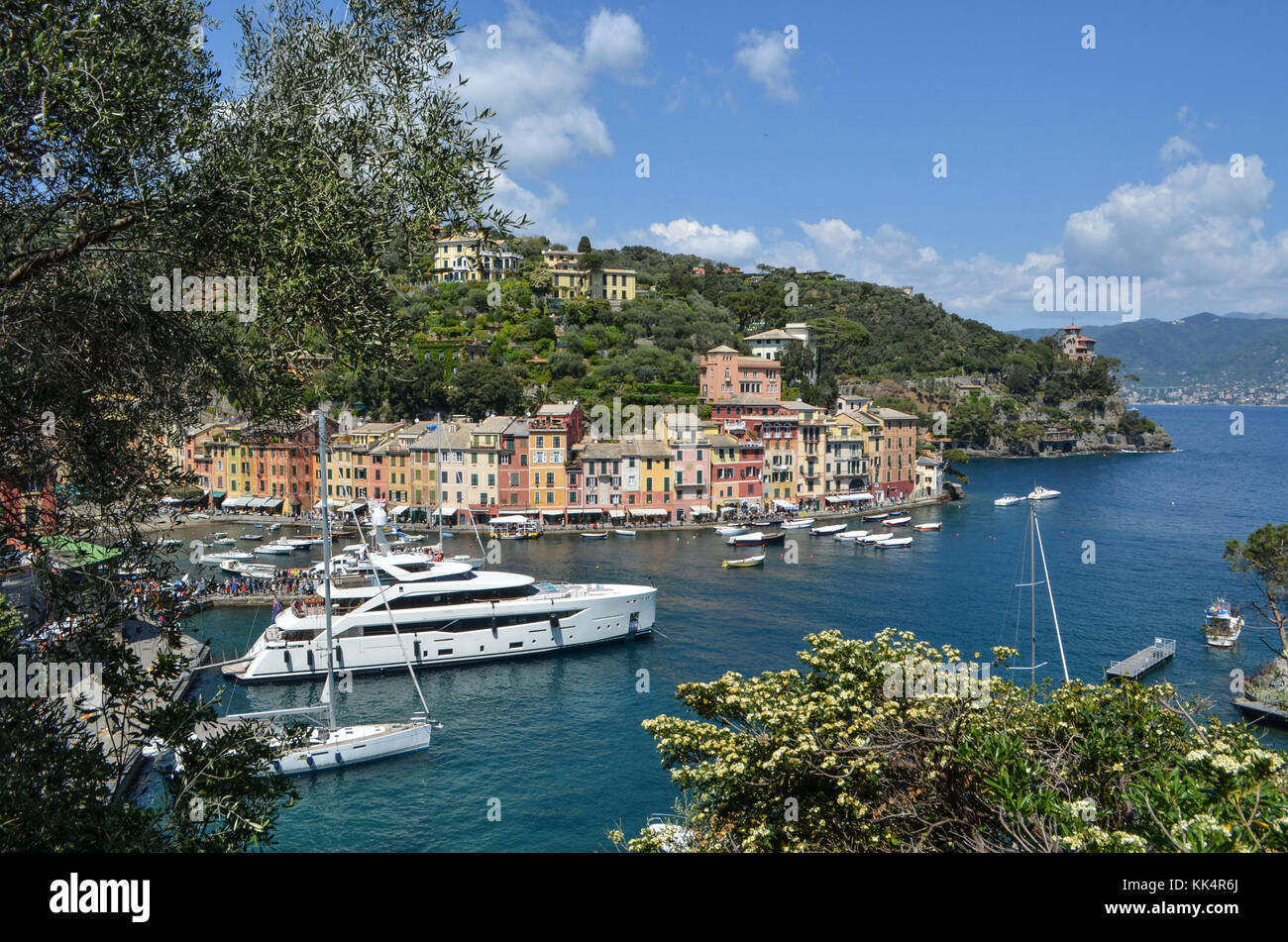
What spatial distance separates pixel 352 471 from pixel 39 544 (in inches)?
1508

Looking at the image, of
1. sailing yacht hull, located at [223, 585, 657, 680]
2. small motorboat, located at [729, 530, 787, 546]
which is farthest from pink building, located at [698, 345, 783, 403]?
sailing yacht hull, located at [223, 585, 657, 680]

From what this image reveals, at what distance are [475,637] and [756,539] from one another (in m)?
15.8

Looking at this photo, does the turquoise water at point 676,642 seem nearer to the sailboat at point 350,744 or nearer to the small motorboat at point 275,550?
the sailboat at point 350,744

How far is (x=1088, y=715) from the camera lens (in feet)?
17.4

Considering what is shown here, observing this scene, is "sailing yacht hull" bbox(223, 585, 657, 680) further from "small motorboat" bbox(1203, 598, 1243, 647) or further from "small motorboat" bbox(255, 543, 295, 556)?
"small motorboat" bbox(1203, 598, 1243, 647)

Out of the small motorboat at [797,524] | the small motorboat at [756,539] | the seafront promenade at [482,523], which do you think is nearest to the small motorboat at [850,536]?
the small motorboat at [797,524]

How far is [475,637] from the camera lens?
19703 millimetres

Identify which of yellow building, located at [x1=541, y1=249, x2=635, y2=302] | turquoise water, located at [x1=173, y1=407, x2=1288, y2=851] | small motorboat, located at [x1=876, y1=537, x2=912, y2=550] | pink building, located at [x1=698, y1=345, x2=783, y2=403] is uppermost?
yellow building, located at [x1=541, y1=249, x2=635, y2=302]

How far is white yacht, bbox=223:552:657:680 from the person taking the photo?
61.4 ft

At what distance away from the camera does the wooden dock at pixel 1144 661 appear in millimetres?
17812

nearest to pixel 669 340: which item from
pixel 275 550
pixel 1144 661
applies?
pixel 275 550

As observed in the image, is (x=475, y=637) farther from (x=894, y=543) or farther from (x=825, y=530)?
(x=825, y=530)

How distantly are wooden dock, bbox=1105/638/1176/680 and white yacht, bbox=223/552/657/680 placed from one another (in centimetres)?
1032
